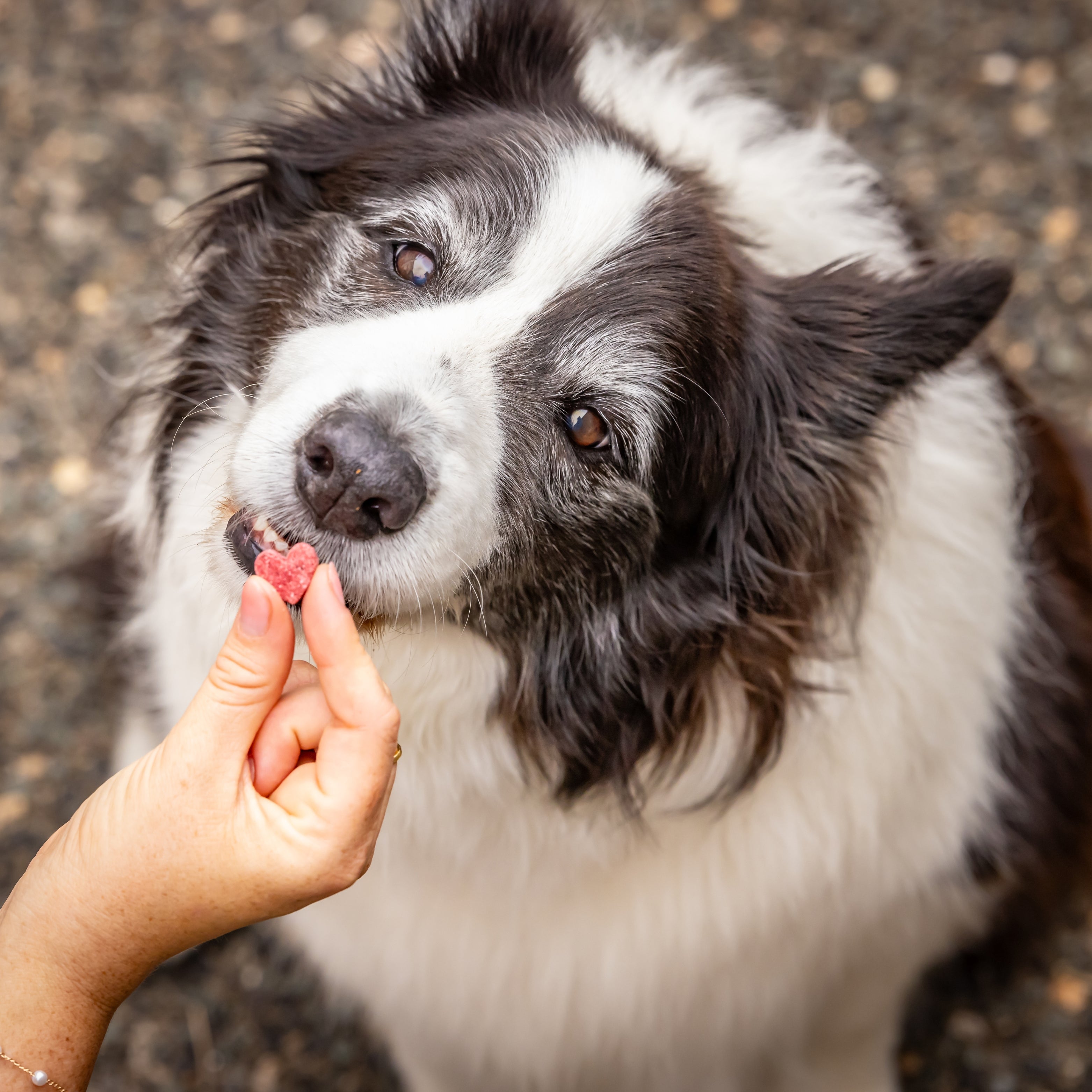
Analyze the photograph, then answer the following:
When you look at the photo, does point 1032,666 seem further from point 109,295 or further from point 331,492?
point 109,295

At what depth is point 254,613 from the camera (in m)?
1.53

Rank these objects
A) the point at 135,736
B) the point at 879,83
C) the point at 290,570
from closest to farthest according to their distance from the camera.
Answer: the point at 290,570
the point at 135,736
the point at 879,83

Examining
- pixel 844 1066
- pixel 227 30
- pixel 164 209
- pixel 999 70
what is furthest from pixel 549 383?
pixel 999 70

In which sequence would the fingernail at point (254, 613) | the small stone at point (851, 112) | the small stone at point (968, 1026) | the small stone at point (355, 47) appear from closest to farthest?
the fingernail at point (254, 613)
the small stone at point (968, 1026)
the small stone at point (355, 47)
the small stone at point (851, 112)

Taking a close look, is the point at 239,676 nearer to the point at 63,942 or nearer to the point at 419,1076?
the point at 63,942

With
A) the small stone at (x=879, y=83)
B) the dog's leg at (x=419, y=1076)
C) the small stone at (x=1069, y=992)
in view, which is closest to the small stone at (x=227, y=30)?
the small stone at (x=879, y=83)

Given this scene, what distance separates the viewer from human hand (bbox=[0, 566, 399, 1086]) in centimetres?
155

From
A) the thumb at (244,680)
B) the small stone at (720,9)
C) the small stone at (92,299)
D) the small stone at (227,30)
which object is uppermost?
the small stone at (227,30)

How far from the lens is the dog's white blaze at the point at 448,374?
1802 millimetres

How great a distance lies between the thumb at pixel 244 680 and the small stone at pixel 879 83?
12.9 ft

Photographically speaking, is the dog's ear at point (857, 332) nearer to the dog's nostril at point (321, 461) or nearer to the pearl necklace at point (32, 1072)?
the dog's nostril at point (321, 461)

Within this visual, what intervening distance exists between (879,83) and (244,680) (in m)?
4.08

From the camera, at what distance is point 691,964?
2508 millimetres

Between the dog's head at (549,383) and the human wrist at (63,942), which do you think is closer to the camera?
the human wrist at (63,942)
